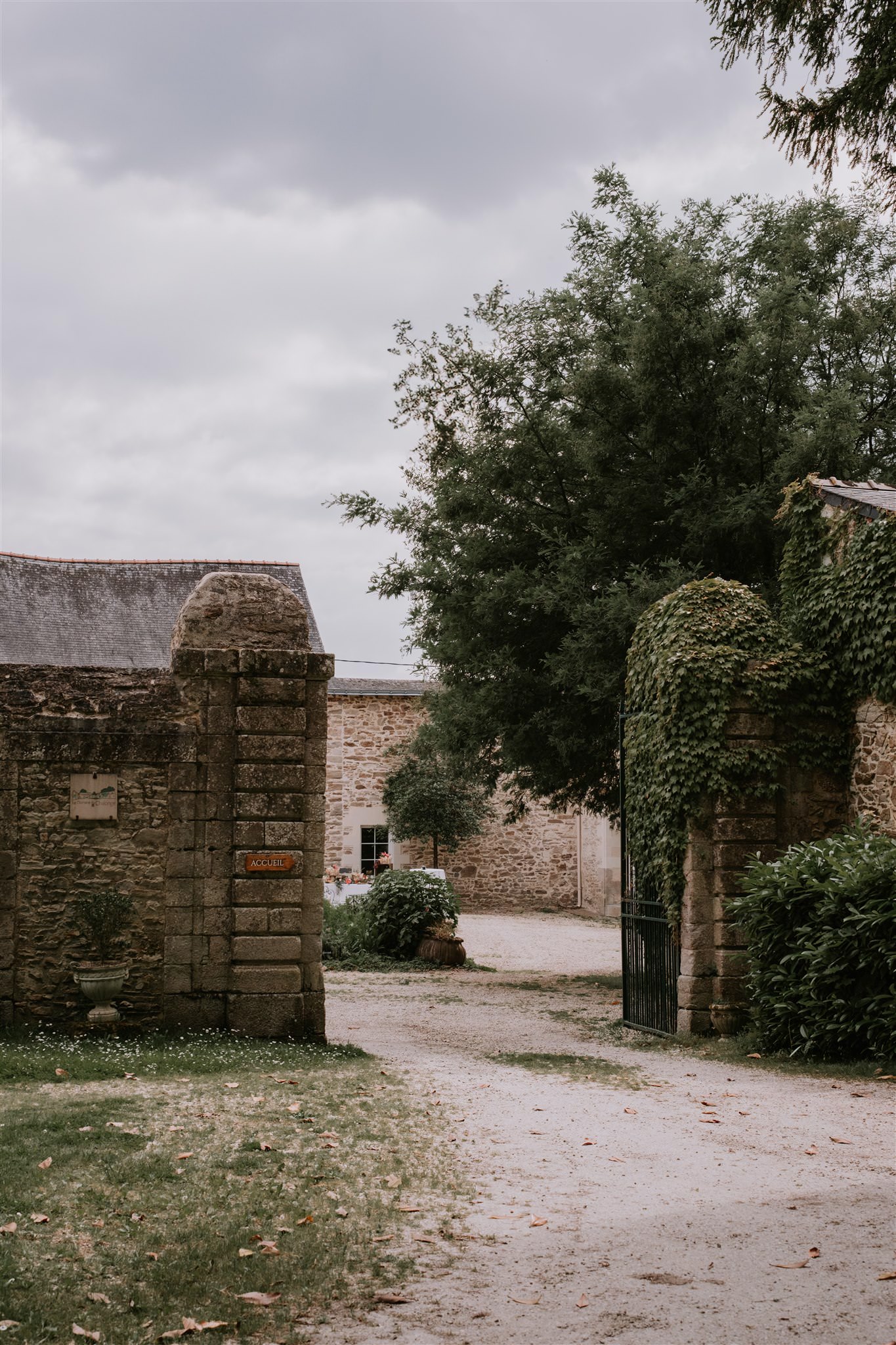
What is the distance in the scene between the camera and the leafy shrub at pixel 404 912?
16234mm

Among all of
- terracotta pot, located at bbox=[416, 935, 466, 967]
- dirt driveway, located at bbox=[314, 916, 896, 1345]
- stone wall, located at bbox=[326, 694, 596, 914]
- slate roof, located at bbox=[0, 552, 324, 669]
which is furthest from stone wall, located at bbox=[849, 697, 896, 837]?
stone wall, located at bbox=[326, 694, 596, 914]

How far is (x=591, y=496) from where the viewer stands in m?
14.2

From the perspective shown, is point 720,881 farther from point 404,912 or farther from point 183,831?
point 404,912

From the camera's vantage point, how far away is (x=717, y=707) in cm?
951

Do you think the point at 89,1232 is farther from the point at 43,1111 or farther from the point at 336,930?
the point at 336,930

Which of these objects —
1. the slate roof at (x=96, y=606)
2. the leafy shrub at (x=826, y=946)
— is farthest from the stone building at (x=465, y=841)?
the leafy shrub at (x=826, y=946)

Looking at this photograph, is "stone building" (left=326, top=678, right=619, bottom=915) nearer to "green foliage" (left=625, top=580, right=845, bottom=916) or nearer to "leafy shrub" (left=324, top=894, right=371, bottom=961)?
"leafy shrub" (left=324, top=894, right=371, bottom=961)

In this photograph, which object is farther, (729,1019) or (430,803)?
(430,803)

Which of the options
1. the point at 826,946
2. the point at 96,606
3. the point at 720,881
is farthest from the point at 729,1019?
the point at 96,606

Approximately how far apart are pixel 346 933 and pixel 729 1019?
26.8 ft

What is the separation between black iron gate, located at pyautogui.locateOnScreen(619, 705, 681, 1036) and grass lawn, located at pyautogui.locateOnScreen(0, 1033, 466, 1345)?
3.28 m

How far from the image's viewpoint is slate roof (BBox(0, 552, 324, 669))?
21422 millimetres

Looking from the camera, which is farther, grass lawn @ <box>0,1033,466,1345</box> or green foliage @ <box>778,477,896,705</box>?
green foliage @ <box>778,477,896,705</box>

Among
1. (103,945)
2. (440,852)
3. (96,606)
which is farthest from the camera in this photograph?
(440,852)
